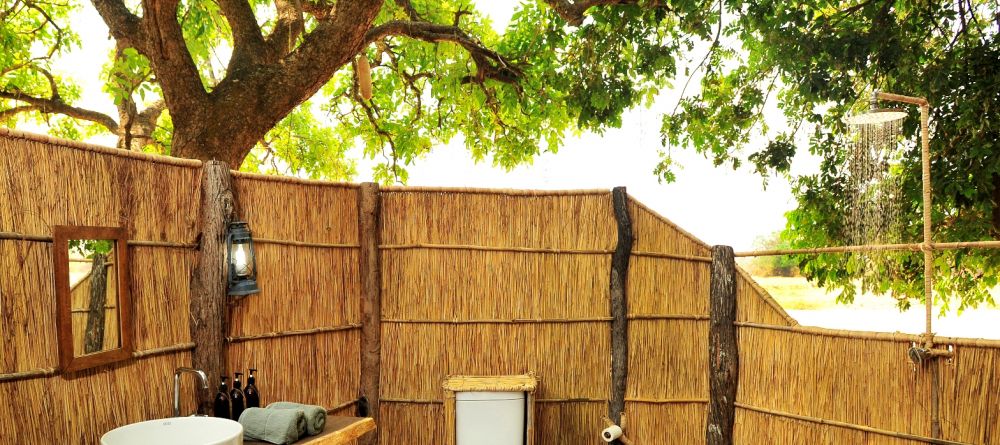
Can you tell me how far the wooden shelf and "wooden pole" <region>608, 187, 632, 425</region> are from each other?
148cm

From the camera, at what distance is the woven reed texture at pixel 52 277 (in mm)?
1968

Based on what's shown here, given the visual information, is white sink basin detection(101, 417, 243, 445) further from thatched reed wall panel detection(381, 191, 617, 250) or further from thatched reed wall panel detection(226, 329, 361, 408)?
thatched reed wall panel detection(381, 191, 617, 250)

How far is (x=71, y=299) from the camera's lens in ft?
7.09

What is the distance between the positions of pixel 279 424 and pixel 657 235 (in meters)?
2.16

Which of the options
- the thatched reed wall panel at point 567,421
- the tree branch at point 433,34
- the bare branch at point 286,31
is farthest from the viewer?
the tree branch at point 433,34

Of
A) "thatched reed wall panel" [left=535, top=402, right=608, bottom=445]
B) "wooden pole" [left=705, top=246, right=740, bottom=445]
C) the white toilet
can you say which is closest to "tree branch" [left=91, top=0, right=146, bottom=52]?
the white toilet

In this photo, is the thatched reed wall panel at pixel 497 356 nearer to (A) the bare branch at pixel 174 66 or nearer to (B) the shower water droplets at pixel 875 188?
(A) the bare branch at pixel 174 66

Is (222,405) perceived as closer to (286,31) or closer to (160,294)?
(160,294)

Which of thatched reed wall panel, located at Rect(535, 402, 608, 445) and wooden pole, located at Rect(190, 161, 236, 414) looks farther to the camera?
thatched reed wall panel, located at Rect(535, 402, 608, 445)

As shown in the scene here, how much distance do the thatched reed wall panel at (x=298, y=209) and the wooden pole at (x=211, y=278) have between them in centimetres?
18

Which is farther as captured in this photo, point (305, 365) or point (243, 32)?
point (243, 32)

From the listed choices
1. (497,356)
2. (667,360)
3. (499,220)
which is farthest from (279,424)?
(667,360)

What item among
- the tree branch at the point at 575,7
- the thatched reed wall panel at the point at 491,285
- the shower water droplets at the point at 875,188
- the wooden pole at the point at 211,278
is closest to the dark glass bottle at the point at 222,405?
the wooden pole at the point at 211,278

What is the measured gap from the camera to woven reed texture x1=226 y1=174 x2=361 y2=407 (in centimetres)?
307
